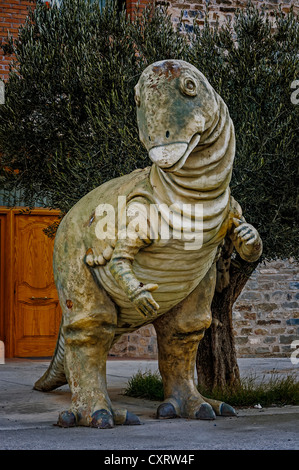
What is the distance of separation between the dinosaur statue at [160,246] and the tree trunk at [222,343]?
4.44 feet

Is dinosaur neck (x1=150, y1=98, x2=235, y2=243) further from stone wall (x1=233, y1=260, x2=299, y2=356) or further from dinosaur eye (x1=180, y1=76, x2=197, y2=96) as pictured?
stone wall (x1=233, y1=260, x2=299, y2=356)

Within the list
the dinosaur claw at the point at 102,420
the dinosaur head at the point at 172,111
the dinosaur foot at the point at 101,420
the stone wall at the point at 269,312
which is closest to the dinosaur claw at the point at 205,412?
the dinosaur foot at the point at 101,420

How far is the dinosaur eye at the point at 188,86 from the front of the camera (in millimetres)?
4316

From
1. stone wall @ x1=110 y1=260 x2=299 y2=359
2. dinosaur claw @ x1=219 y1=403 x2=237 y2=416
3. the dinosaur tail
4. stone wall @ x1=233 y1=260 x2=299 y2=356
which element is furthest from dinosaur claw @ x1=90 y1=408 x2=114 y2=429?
stone wall @ x1=233 y1=260 x2=299 y2=356

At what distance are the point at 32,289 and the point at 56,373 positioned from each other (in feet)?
18.9

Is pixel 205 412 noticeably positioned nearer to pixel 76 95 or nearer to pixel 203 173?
pixel 203 173

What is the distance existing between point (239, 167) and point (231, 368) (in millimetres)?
1814

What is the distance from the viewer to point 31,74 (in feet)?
23.4

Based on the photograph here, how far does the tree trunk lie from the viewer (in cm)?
664

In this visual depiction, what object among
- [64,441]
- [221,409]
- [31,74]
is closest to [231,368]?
[221,409]

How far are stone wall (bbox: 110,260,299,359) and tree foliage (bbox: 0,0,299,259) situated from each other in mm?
5003

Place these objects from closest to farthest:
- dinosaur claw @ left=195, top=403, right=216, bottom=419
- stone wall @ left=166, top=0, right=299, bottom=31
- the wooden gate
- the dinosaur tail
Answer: dinosaur claw @ left=195, top=403, right=216, bottom=419, the dinosaur tail, stone wall @ left=166, top=0, right=299, bottom=31, the wooden gate

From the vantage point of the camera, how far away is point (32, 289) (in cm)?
1199
